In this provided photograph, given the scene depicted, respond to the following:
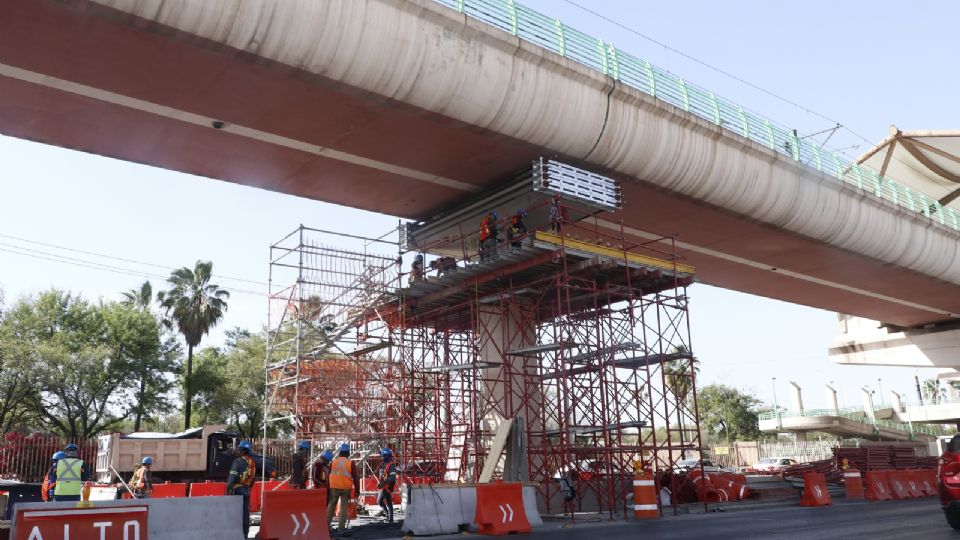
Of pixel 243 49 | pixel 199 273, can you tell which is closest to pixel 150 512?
pixel 243 49

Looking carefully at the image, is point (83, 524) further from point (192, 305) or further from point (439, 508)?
point (192, 305)

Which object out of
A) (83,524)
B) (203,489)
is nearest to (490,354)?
(203,489)

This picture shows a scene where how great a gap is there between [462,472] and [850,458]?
1689cm

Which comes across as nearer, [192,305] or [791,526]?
[791,526]

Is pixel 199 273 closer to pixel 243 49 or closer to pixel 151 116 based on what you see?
pixel 151 116

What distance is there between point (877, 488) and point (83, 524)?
2212cm

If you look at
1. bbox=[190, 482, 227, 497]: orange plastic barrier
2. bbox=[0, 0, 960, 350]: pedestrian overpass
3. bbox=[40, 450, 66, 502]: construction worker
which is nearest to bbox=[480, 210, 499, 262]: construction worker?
bbox=[0, 0, 960, 350]: pedestrian overpass

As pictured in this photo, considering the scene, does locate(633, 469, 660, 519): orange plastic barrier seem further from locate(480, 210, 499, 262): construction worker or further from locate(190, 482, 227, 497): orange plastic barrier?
locate(190, 482, 227, 497): orange plastic barrier

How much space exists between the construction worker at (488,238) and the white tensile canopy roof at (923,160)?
30555mm

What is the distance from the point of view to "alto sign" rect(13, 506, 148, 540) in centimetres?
847

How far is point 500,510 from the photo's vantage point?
15.0 metres

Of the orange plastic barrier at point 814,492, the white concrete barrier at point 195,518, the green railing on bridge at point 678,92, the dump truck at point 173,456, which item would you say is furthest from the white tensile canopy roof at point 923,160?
the white concrete barrier at point 195,518

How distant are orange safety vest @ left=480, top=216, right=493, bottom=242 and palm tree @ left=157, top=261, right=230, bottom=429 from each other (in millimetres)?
30818

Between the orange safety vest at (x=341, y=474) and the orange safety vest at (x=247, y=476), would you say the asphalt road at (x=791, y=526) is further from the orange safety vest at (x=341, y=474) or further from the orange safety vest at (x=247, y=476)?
the orange safety vest at (x=247, y=476)
